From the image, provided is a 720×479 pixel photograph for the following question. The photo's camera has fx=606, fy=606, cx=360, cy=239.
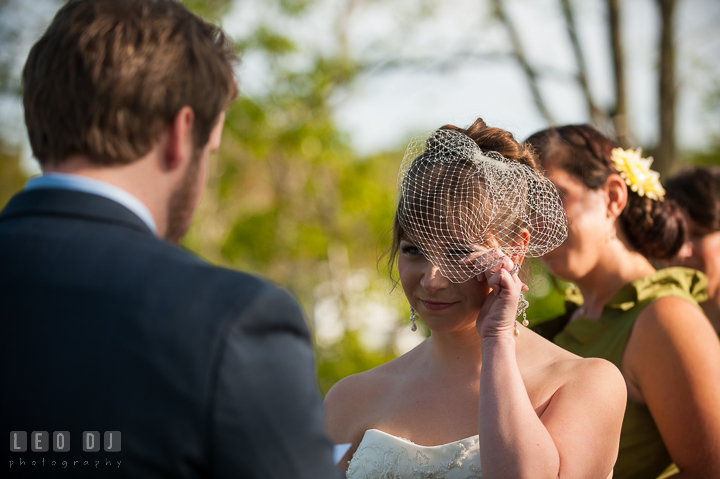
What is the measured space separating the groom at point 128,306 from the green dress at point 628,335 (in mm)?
1999

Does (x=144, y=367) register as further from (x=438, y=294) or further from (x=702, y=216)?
(x=702, y=216)

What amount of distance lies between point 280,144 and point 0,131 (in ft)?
25.7

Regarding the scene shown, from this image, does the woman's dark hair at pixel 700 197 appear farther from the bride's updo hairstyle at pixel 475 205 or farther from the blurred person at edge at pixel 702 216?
the bride's updo hairstyle at pixel 475 205

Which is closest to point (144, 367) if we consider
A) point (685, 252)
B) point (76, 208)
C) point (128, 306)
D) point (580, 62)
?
point (128, 306)

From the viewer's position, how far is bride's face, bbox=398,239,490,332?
96.8 inches

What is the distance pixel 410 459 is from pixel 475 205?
1.06m

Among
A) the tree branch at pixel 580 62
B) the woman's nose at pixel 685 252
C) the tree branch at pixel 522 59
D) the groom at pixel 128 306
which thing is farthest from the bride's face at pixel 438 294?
the tree branch at pixel 522 59

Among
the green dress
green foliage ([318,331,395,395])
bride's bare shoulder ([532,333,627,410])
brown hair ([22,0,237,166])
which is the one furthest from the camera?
green foliage ([318,331,395,395])

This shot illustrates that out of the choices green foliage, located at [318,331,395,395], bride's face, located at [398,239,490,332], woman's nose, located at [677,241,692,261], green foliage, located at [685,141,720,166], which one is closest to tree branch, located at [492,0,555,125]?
green foliage, located at [685,141,720,166]

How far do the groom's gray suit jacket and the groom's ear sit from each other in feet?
0.87

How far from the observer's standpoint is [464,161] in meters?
2.53

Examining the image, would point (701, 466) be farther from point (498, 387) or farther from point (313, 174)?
point (313, 174)

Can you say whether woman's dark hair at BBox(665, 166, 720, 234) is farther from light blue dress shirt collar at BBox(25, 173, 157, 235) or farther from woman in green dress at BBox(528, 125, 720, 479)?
light blue dress shirt collar at BBox(25, 173, 157, 235)

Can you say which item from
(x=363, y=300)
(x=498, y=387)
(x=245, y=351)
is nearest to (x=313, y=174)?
(x=363, y=300)
